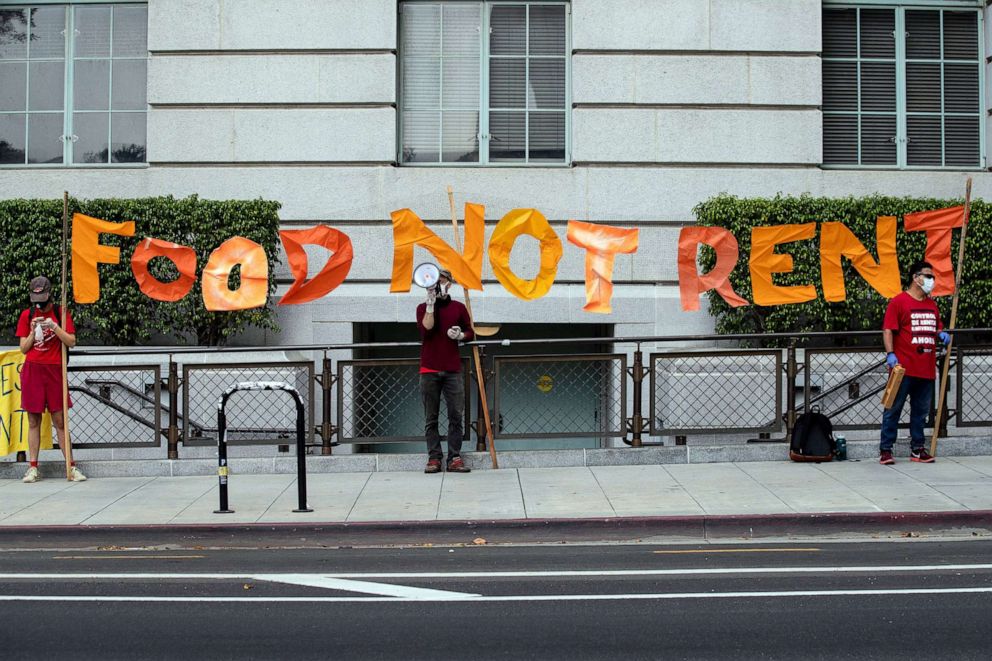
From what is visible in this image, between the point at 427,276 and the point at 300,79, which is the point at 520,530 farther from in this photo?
the point at 300,79

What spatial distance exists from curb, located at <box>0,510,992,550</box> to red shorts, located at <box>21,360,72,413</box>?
2.38 meters

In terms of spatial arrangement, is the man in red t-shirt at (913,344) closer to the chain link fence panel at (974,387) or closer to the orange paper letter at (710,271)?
the chain link fence panel at (974,387)

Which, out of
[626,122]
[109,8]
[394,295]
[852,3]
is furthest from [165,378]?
[852,3]

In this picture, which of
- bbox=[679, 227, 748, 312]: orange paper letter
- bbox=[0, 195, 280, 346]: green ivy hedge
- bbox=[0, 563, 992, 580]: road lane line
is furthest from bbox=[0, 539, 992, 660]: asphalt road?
bbox=[0, 195, 280, 346]: green ivy hedge

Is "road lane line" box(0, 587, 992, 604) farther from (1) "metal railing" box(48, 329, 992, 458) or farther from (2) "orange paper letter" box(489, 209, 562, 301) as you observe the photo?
(2) "orange paper letter" box(489, 209, 562, 301)

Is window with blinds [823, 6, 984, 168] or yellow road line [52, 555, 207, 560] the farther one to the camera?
window with blinds [823, 6, 984, 168]

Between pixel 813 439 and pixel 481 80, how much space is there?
22.2 ft

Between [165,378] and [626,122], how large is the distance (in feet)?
22.3

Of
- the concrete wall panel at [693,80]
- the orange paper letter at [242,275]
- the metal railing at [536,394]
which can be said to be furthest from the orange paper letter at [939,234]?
the orange paper letter at [242,275]

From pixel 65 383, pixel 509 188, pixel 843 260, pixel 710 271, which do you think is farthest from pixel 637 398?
pixel 65 383

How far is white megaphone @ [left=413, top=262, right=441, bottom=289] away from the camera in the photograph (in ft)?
36.6

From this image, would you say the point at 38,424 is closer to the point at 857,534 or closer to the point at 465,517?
the point at 465,517

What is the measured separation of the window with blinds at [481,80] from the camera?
15289mm

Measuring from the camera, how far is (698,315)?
48.2 feet
